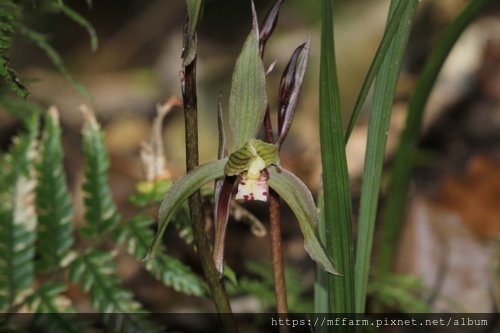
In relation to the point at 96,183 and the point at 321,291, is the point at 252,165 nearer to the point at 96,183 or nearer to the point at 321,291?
the point at 321,291

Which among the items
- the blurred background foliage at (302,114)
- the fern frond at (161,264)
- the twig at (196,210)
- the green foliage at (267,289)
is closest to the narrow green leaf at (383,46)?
the twig at (196,210)

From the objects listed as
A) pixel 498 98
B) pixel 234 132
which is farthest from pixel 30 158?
pixel 498 98

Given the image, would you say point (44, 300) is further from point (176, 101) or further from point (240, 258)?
point (240, 258)

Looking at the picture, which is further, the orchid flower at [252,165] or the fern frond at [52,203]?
the fern frond at [52,203]

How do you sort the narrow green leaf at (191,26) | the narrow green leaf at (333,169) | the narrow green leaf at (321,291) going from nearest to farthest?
1. the narrow green leaf at (191,26)
2. the narrow green leaf at (333,169)
3. the narrow green leaf at (321,291)

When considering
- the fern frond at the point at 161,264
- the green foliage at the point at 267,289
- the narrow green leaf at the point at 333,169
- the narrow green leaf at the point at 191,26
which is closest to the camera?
the narrow green leaf at the point at 191,26

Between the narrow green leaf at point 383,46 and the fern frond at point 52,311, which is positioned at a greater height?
the narrow green leaf at point 383,46

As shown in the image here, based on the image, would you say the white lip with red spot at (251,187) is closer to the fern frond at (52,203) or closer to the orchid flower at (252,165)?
the orchid flower at (252,165)
